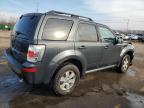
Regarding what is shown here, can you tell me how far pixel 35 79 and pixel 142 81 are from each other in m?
4.15

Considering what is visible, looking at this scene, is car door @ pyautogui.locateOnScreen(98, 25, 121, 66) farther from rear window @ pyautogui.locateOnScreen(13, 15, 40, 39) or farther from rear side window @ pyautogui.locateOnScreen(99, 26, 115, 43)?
rear window @ pyautogui.locateOnScreen(13, 15, 40, 39)

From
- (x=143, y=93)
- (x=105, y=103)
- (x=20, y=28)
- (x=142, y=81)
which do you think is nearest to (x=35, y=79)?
(x=20, y=28)

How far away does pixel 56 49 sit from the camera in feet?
15.6

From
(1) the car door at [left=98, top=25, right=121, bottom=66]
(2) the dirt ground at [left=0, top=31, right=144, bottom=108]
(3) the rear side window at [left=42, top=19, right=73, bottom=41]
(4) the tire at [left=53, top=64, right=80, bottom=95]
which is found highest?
(3) the rear side window at [left=42, top=19, right=73, bottom=41]

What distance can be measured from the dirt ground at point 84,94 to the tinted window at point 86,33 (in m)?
1.42

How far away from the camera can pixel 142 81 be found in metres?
7.14

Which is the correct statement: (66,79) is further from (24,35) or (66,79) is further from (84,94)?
(24,35)

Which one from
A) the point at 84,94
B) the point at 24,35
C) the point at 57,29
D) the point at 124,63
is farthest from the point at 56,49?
the point at 124,63

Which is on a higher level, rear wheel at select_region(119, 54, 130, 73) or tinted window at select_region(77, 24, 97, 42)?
tinted window at select_region(77, 24, 97, 42)

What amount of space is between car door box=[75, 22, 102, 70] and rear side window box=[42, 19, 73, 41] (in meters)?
0.39

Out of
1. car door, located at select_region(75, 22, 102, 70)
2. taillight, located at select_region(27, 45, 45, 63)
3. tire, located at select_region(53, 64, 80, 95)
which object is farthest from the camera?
car door, located at select_region(75, 22, 102, 70)

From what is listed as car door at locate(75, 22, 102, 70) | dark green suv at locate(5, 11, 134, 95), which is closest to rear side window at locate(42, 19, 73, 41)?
dark green suv at locate(5, 11, 134, 95)

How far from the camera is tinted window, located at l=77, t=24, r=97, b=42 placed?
216 inches

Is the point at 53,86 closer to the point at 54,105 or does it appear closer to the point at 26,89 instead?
the point at 54,105
